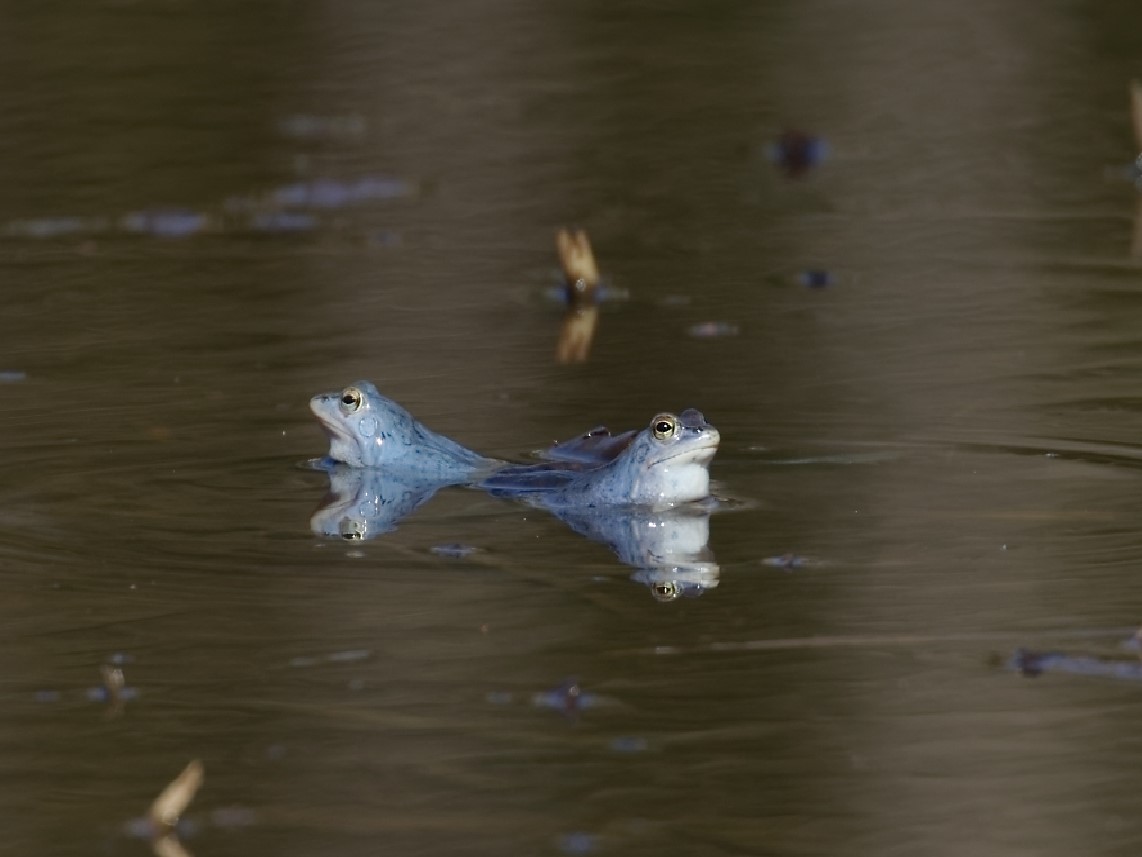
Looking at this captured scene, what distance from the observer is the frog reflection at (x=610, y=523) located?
6.13 metres

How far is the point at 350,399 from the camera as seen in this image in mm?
7641

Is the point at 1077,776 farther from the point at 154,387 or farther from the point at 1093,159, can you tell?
the point at 1093,159

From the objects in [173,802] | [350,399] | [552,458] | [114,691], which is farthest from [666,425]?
[173,802]

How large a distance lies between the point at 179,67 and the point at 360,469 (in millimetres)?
9057

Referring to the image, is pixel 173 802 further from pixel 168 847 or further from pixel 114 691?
pixel 114 691

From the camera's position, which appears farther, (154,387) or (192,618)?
(154,387)

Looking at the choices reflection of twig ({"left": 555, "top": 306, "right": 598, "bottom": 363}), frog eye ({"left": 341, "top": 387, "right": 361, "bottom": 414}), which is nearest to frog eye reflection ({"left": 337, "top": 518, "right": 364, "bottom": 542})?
frog eye ({"left": 341, "top": 387, "right": 361, "bottom": 414})

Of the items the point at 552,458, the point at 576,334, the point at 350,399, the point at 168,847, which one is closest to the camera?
the point at 168,847

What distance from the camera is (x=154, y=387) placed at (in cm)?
873

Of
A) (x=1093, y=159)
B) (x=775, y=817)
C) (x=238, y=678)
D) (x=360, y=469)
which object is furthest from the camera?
(x=1093, y=159)

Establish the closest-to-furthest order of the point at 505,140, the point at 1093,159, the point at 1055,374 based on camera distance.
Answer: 1. the point at 1055,374
2. the point at 1093,159
3. the point at 505,140

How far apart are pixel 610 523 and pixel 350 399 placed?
122 cm

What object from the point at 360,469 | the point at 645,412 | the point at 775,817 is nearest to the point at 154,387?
the point at 360,469

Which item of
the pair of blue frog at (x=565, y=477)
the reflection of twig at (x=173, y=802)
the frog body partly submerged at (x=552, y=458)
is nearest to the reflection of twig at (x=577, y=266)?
the frog body partly submerged at (x=552, y=458)
